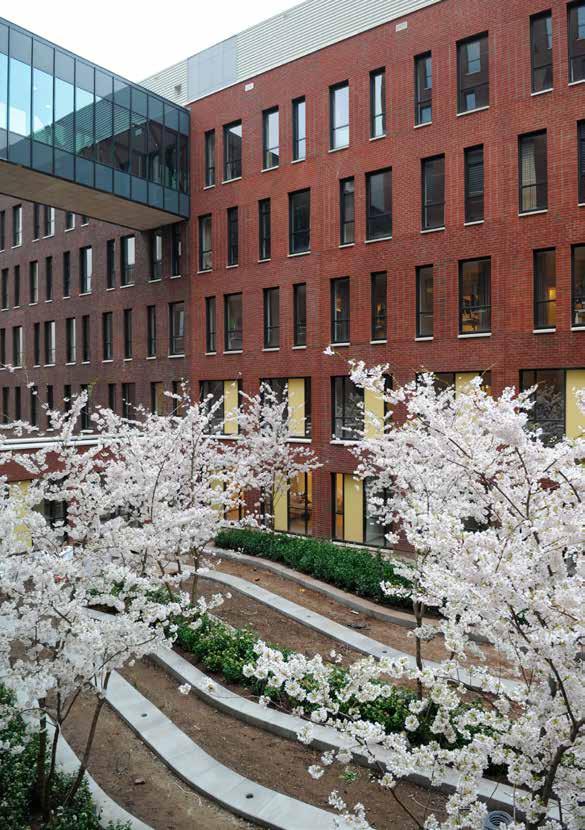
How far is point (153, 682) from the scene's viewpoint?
11953 millimetres

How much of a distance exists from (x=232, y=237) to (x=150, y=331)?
23.6 ft

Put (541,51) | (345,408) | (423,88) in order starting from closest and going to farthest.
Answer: (541,51) < (423,88) < (345,408)

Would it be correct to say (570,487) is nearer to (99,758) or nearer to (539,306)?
(99,758)

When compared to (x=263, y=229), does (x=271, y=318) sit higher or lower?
lower

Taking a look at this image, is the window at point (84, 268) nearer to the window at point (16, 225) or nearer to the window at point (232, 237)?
the window at point (16, 225)

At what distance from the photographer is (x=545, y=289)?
Result: 19656 millimetres

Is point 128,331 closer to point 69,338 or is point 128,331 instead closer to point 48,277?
point 69,338

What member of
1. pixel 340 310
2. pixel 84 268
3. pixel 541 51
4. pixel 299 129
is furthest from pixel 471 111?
pixel 84 268

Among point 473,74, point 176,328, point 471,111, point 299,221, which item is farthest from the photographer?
point 176,328

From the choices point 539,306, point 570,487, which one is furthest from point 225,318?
point 570,487

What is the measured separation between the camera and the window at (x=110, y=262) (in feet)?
112

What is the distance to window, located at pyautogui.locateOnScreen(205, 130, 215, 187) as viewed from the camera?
94.8 ft

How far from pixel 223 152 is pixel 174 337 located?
29.6 feet

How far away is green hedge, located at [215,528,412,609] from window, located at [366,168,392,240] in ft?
38.7
